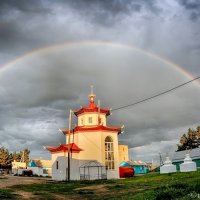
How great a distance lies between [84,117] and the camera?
54.6m

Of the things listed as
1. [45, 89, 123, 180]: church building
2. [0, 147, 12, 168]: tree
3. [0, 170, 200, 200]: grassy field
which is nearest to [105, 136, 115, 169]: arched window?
[45, 89, 123, 180]: church building

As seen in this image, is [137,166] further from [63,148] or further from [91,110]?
[63,148]

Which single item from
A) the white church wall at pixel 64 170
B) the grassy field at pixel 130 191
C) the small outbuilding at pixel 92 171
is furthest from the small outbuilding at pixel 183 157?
the grassy field at pixel 130 191

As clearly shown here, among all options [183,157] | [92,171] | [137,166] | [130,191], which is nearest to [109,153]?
[92,171]

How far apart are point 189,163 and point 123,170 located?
17.2 meters

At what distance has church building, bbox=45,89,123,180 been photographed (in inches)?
1833

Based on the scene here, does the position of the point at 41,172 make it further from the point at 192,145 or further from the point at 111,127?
the point at 192,145

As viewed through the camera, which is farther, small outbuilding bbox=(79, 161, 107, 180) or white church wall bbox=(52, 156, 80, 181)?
small outbuilding bbox=(79, 161, 107, 180)

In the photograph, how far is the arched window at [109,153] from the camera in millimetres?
53375

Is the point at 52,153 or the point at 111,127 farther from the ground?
the point at 111,127

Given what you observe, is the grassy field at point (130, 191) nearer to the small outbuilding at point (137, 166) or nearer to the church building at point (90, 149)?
the church building at point (90, 149)

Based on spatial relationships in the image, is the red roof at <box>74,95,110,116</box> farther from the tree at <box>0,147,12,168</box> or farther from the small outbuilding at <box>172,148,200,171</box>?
the tree at <box>0,147,12,168</box>

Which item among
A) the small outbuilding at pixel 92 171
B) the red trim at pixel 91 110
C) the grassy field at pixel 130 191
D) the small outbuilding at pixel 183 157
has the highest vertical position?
the red trim at pixel 91 110

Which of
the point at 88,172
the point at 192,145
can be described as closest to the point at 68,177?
the point at 88,172
